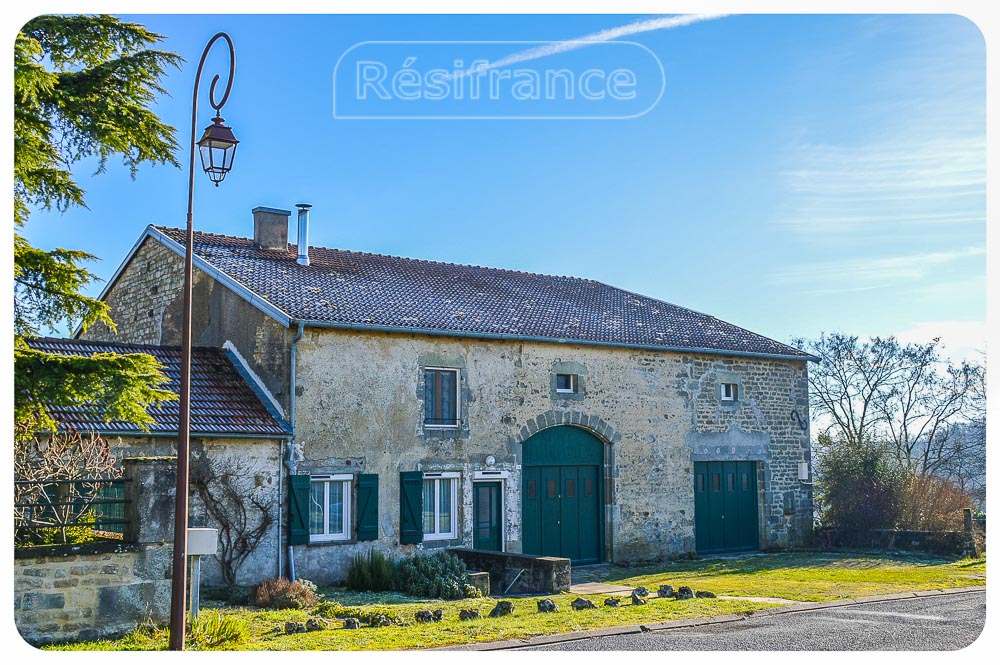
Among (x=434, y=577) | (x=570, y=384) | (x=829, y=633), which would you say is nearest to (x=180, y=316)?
(x=434, y=577)

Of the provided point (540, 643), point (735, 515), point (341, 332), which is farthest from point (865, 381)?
point (540, 643)

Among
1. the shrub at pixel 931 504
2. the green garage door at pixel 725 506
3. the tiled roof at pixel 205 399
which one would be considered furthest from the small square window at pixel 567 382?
the shrub at pixel 931 504

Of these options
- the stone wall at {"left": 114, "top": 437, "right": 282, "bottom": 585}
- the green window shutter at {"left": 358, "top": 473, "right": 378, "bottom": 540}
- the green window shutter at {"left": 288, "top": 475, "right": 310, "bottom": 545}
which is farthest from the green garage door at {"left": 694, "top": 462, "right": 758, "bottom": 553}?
the stone wall at {"left": 114, "top": 437, "right": 282, "bottom": 585}

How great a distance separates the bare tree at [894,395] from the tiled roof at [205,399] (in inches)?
630

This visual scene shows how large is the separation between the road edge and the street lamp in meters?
2.41

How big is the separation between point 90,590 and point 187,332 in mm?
2582

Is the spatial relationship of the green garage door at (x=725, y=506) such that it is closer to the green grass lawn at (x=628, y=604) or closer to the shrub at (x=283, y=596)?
the green grass lawn at (x=628, y=604)

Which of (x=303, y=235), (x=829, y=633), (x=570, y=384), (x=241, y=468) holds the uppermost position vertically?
(x=303, y=235)

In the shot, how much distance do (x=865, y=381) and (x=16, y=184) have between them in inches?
930

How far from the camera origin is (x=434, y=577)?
13.9 meters

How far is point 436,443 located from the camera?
1609cm

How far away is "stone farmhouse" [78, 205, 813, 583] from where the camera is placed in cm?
1495

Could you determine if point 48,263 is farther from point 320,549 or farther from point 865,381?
point 865,381

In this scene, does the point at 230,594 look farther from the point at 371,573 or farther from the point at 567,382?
the point at 567,382
